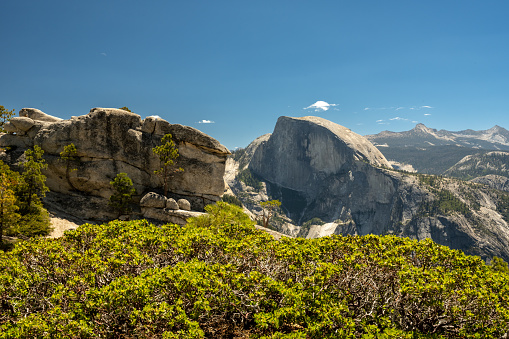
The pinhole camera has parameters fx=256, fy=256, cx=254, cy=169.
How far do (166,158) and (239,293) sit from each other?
49.6 meters

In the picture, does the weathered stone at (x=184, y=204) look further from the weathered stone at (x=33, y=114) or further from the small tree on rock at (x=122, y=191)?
the weathered stone at (x=33, y=114)

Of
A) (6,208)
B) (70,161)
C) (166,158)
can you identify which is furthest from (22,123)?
(6,208)

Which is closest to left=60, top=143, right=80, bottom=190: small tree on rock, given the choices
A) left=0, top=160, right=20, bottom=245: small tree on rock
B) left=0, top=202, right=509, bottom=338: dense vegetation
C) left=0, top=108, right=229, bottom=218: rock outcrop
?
left=0, top=108, right=229, bottom=218: rock outcrop

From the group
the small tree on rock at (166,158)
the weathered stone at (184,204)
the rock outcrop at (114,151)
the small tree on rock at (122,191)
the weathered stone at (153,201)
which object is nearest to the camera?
the small tree on rock at (122,191)

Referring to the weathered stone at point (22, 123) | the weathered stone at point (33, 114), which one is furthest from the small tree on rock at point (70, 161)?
the weathered stone at point (33, 114)

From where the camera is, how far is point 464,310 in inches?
436

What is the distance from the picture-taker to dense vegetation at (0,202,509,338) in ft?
31.1

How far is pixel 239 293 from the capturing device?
11.4 m

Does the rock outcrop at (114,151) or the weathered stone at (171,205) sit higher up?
the rock outcrop at (114,151)

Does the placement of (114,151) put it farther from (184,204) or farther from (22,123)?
(184,204)

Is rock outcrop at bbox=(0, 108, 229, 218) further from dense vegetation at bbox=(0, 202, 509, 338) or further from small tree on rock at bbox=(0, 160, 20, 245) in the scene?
dense vegetation at bbox=(0, 202, 509, 338)

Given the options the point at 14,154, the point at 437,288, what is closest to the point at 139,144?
the point at 14,154

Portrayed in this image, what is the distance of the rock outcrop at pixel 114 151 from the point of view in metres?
56.8

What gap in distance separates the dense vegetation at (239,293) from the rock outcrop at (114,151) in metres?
46.3
